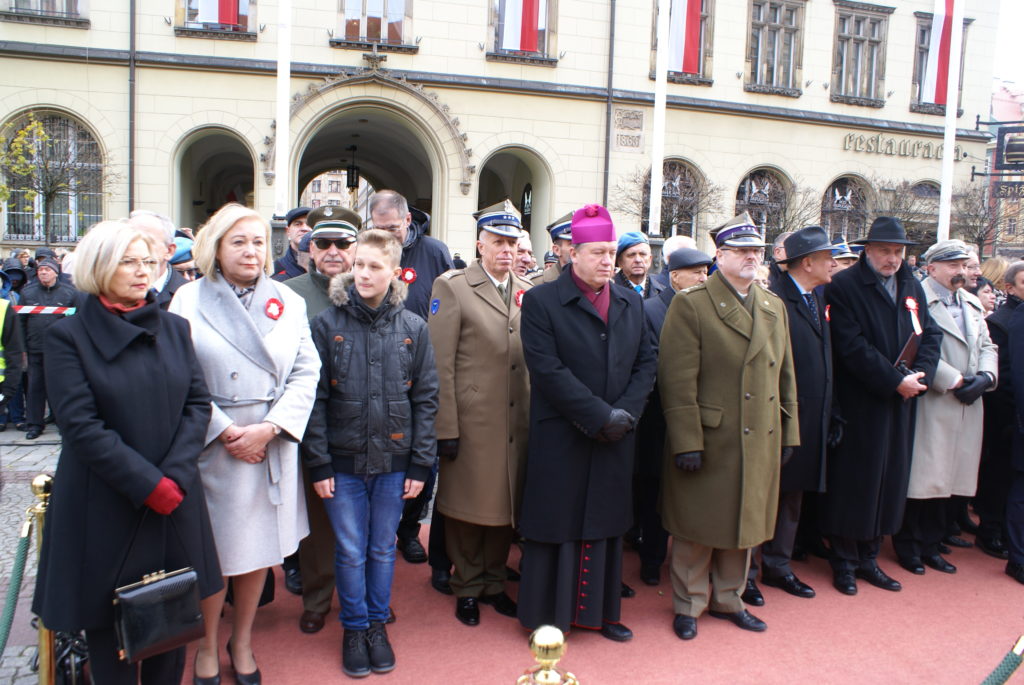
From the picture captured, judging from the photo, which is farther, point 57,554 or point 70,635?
point 70,635

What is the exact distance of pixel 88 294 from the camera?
2.70 meters

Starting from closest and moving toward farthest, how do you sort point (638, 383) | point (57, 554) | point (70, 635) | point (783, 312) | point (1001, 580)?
point (57, 554)
point (70, 635)
point (638, 383)
point (783, 312)
point (1001, 580)

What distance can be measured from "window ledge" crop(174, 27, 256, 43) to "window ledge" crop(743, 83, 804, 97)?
11665mm

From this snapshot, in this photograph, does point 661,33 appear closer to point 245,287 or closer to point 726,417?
point 726,417

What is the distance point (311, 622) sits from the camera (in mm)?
3881

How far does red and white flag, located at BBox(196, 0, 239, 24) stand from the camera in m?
15.5

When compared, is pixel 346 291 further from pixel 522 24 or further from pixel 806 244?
pixel 522 24

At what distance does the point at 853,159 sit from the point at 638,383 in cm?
1857

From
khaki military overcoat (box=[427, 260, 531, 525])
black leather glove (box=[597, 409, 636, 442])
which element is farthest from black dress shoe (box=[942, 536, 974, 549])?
khaki military overcoat (box=[427, 260, 531, 525])

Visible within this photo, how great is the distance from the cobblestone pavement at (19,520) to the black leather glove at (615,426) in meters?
2.70

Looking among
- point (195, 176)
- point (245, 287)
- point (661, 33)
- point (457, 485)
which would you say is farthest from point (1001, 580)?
point (195, 176)

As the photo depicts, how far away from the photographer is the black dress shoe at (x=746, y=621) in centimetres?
405

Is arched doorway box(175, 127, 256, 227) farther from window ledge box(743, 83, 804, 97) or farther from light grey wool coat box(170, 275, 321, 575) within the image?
light grey wool coat box(170, 275, 321, 575)

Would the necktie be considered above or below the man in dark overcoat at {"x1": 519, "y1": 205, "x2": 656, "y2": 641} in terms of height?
above
